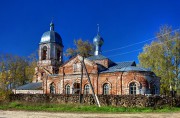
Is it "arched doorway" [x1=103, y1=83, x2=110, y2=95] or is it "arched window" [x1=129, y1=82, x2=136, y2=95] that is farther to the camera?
"arched doorway" [x1=103, y1=83, x2=110, y2=95]


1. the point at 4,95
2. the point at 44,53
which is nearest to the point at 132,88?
the point at 4,95

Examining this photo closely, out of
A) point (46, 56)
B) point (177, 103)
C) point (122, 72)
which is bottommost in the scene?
point (177, 103)

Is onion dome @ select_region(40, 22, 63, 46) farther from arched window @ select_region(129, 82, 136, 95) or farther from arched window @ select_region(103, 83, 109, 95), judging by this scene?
arched window @ select_region(129, 82, 136, 95)

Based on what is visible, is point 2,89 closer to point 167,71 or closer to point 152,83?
point 152,83

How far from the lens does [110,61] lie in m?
34.8

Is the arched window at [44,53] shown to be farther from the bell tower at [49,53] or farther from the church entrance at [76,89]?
the church entrance at [76,89]

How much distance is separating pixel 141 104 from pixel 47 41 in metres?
23.3

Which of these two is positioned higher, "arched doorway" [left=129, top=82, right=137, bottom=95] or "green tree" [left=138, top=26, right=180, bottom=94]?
"green tree" [left=138, top=26, right=180, bottom=94]

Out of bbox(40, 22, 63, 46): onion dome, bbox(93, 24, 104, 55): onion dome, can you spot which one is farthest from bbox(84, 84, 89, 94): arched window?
bbox(40, 22, 63, 46): onion dome

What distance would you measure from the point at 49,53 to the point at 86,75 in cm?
1046

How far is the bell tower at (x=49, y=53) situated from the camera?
3984cm

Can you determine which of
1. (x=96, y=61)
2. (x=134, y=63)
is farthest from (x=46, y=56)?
(x=134, y=63)

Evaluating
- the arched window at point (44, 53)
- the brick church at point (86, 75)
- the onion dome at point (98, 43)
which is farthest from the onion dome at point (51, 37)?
the onion dome at point (98, 43)

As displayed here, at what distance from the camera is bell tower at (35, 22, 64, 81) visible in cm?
3984
